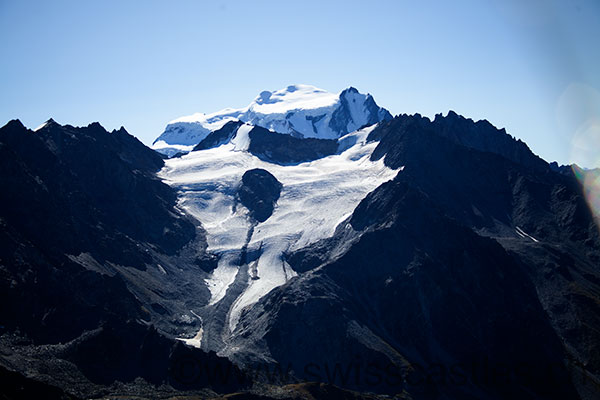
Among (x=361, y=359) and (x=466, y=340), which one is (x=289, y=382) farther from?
(x=466, y=340)

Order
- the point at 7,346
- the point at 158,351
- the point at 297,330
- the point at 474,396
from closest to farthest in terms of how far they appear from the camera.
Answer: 1. the point at 7,346
2. the point at 158,351
3. the point at 474,396
4. the point at 297,330

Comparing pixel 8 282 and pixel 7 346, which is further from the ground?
pixel 8 282

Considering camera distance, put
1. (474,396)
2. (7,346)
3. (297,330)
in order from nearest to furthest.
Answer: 1. (7,346)
2. (474,396)
3. (297,330)

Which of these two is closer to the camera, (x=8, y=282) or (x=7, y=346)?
(x=7, y=346)

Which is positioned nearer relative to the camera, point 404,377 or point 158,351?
point 158,351

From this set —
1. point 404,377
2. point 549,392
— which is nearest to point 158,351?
point 404,377

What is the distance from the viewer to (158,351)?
15475 centimetres

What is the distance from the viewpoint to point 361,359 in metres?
180

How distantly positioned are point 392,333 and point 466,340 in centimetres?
2195

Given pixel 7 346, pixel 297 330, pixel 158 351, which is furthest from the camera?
pixel 297 330

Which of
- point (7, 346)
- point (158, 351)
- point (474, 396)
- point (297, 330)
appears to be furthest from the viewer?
point (297, 330)

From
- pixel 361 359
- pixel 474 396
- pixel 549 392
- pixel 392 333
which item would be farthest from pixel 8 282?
pixel 549 392

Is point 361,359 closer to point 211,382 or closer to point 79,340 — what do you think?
point 211,382

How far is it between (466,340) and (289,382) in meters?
64.2
